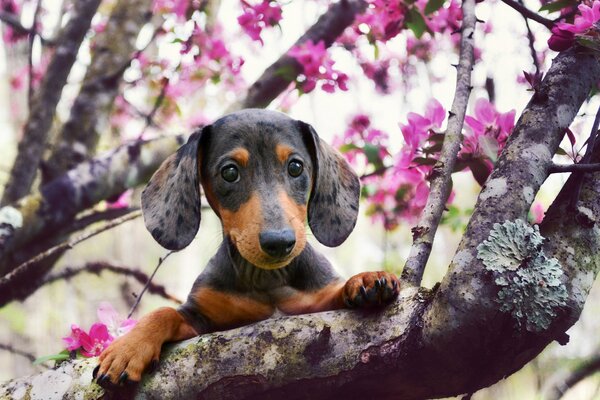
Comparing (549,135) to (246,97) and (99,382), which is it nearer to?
(99,382)

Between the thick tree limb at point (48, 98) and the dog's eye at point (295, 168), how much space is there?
2.22 metres

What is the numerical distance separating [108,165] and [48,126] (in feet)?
1.65

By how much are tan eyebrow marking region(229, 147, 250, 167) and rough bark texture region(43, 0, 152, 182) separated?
2.06m

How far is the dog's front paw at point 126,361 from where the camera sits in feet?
5.84

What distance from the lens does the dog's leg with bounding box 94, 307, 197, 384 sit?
5.86ft

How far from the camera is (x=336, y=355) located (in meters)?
1.65

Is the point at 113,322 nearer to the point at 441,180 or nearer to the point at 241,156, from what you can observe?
the point at 241,156

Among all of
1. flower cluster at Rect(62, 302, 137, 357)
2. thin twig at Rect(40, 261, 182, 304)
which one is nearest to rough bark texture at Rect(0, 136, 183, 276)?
thin twig at Rect(40, 261, 182, 304)

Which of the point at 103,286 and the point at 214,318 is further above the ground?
the point at 103,286

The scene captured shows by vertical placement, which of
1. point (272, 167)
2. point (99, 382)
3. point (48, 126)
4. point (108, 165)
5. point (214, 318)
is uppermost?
point (48, 126)

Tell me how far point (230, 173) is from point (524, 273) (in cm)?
115

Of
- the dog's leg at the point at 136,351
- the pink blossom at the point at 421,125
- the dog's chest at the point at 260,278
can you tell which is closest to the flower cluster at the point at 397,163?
the pink blossom at the point at 421,125

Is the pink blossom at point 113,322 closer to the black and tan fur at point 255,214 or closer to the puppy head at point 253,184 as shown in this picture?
the black and tan fur at point 255,214

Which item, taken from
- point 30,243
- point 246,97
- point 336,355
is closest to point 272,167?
point 336,355
